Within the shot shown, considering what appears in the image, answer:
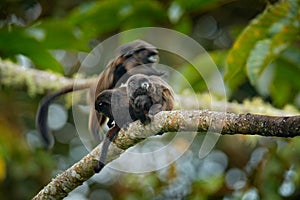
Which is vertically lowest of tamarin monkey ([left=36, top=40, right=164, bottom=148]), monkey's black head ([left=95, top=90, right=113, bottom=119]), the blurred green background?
the blurred green background

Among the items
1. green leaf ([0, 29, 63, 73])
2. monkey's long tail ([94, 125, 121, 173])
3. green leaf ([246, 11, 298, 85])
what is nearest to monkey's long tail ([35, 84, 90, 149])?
green leaf ([0, 29, 63, 73])

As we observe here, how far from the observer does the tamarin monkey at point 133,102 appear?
1.93 metres

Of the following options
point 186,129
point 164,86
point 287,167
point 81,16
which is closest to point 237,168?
point 287,167

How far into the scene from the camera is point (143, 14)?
3.53 m

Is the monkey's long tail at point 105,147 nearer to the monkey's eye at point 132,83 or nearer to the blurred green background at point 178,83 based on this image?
the monkey's eye at point 132,83

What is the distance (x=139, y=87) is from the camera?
1.97 metres

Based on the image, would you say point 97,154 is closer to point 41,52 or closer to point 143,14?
point 41,52

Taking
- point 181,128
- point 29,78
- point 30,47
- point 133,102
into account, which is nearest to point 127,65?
point 133,102

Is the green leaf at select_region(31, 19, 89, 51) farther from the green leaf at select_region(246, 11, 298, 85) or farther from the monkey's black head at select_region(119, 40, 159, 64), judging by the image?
the green leaf at select_region(246, 11, 298, 85)

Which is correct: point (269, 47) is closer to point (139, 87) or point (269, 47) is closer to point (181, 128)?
point (139, 87)

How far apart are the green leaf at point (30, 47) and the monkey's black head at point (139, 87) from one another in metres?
1.36

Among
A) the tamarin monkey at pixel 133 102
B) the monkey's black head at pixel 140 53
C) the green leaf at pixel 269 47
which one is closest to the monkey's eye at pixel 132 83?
the tamarin monkey at pixel 133 102

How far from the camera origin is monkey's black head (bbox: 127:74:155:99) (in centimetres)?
197

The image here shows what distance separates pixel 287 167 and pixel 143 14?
4.04 ft
